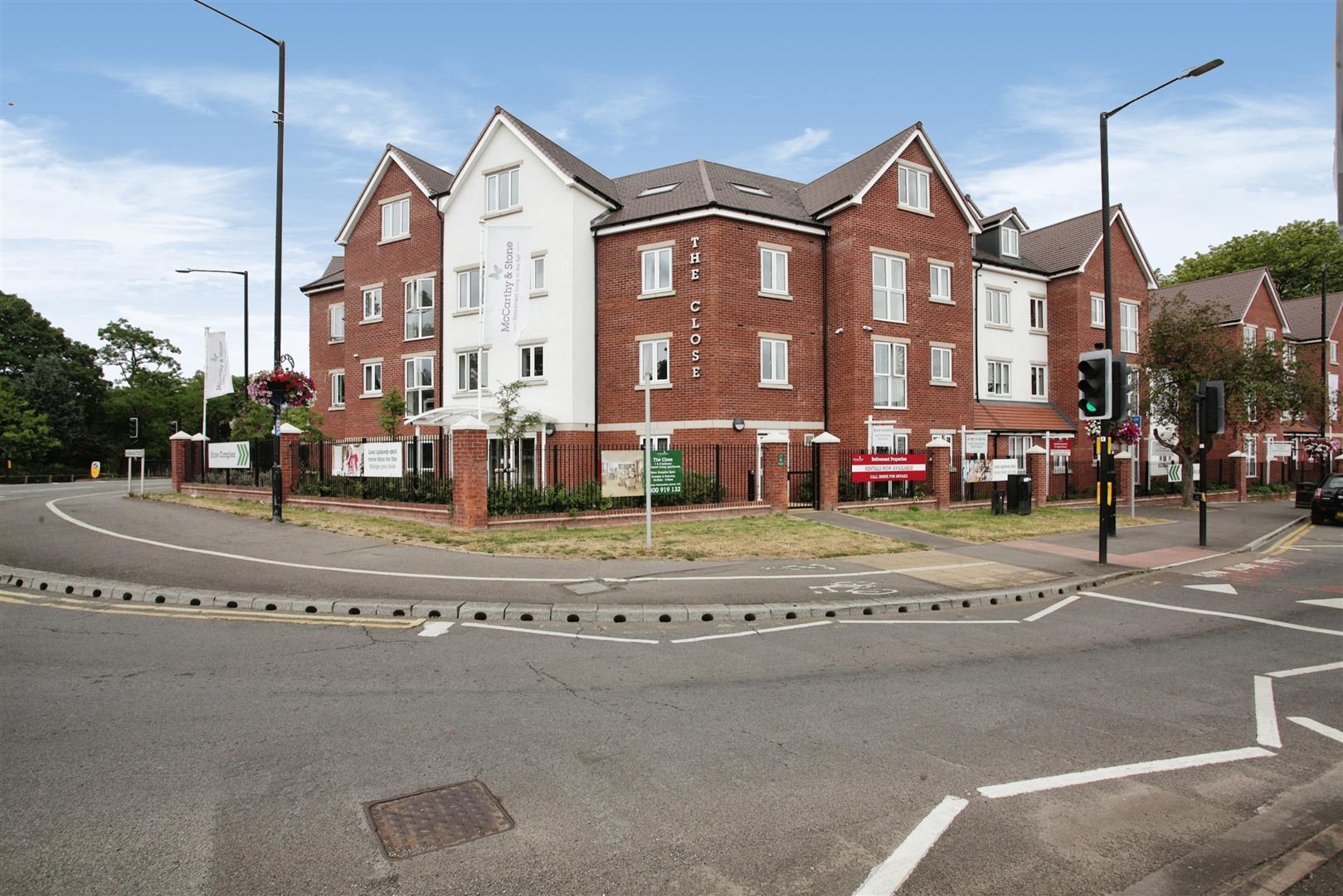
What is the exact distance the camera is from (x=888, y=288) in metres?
26.5

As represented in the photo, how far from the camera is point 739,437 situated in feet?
79.1

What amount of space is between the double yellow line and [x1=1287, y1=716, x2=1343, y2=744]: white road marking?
26.6ft

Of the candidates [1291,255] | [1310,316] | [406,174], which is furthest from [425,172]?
[1291,255]

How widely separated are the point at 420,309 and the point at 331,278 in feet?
31.6

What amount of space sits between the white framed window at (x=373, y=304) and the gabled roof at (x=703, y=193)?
10928mm

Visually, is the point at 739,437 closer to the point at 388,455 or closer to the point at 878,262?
the point at 878,262

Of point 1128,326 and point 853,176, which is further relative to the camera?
point 1128,326

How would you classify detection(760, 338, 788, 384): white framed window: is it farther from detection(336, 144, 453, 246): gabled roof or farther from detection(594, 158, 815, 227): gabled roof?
detection(336, 144, 453, 246): gabled roof

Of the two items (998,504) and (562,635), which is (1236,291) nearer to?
(998,504)

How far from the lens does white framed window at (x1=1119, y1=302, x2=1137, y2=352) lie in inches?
1367

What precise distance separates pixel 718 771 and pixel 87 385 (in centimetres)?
7465

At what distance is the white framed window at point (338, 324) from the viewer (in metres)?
35.0

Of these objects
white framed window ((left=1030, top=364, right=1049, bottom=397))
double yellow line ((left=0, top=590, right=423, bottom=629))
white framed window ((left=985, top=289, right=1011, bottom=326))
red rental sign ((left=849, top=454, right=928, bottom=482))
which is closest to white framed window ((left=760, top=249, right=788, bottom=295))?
red rental sign ((left=849, top=454, right=928, bottom=482))

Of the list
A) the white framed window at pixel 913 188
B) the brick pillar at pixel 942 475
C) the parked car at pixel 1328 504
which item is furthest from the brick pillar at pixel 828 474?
the parked car at pixel 1328 504
